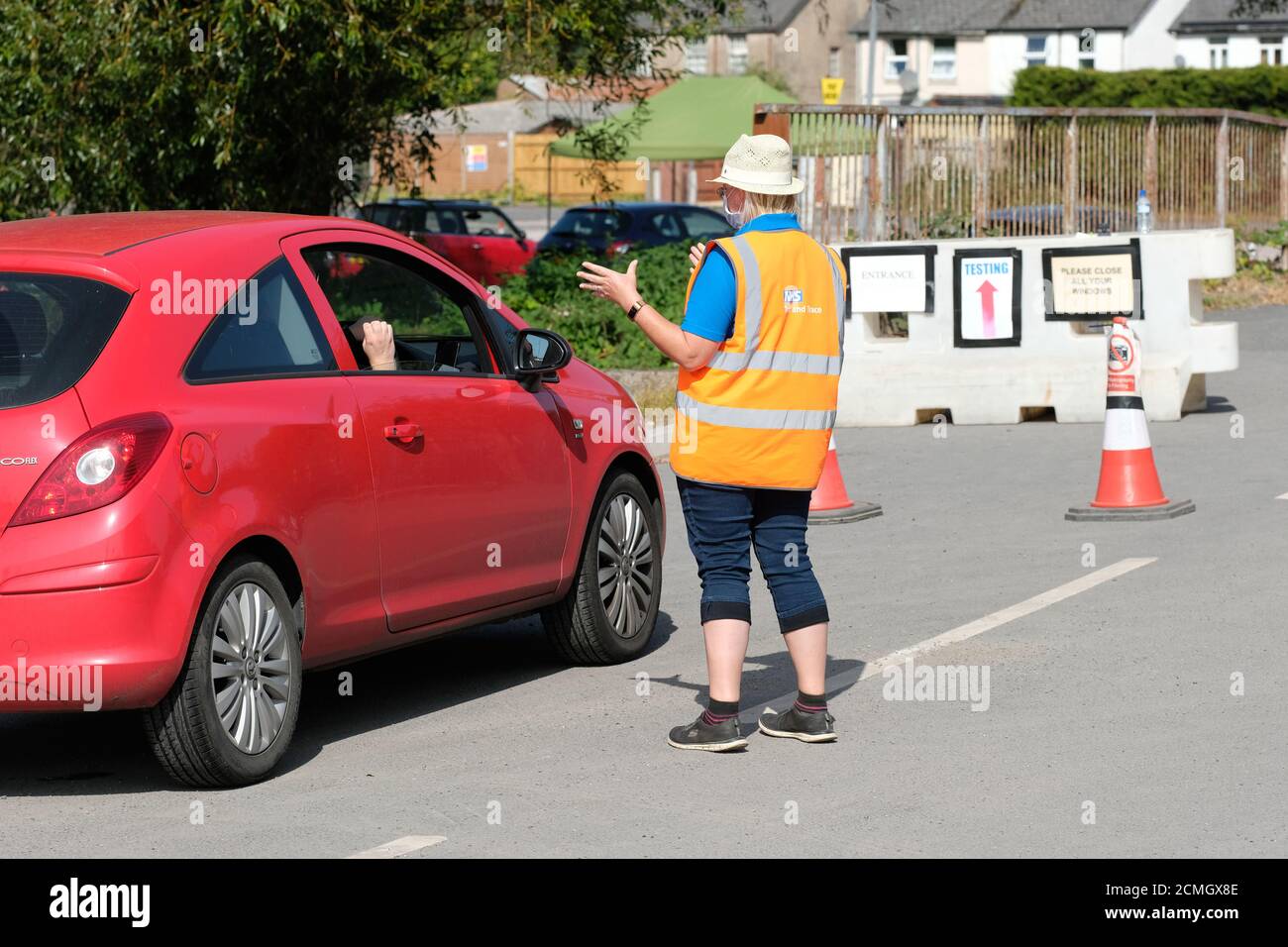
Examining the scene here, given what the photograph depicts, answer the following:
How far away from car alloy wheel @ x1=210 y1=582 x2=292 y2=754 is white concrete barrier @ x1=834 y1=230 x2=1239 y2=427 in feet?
32.5

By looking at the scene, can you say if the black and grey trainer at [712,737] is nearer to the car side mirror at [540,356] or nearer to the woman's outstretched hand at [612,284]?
the woman's outstretched hand at [612,284]

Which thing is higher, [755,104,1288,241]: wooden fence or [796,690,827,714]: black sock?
[755,104,1288,241]: wooden fence

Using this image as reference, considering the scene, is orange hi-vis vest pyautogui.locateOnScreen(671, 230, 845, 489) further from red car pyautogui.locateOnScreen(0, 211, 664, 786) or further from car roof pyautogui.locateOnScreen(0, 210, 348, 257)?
car roof pyautogui.locateOnScreen(0, 210, 348, 257)

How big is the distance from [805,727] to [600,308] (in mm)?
11659

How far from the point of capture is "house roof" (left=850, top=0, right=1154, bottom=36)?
76.7 m

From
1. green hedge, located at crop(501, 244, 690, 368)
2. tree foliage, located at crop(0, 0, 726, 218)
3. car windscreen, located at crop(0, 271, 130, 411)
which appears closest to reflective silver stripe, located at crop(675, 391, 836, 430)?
car windscreen, located at crop(0, 271, 130, 411)

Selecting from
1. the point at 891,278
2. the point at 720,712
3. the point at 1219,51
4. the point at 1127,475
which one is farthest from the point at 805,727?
the point at 1219,51

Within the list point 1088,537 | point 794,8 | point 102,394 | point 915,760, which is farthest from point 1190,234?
point 794,8

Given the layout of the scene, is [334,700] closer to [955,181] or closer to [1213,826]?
[1213,826]

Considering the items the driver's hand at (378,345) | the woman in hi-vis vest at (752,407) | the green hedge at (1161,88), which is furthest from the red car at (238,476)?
the green hedge at (1161,88)

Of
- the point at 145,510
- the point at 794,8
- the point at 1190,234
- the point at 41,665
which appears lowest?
the point at 41,665

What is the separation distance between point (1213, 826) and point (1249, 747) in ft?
3.13

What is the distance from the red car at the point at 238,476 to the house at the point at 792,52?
240ft
